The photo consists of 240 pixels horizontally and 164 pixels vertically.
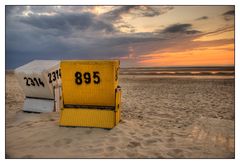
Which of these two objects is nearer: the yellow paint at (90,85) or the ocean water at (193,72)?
the yellow paint at (90,85)

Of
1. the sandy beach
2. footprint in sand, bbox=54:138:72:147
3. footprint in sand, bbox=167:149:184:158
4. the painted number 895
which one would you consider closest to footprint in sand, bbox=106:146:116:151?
the sandy beach

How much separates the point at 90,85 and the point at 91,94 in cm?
20

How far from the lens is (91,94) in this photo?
536 centimetres

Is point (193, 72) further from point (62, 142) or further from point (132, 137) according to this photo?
point (62, 142)

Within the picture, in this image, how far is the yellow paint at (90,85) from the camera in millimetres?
5195

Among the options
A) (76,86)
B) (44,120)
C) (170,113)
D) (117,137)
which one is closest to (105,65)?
(76,86)

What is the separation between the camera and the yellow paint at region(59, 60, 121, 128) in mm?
5219

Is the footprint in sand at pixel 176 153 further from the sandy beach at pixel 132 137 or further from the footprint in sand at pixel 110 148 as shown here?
the footprint in sand at pixel 110 148

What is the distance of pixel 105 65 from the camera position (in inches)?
204

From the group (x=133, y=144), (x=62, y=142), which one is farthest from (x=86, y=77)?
(x=133, y=144)

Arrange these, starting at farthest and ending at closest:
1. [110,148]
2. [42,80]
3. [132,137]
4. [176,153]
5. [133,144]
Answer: [42,80]
[132,137]
[133,144]
[110,148]
[176,153]

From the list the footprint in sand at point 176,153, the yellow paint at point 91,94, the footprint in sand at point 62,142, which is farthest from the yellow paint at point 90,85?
the footprint in sand at point 176,153
